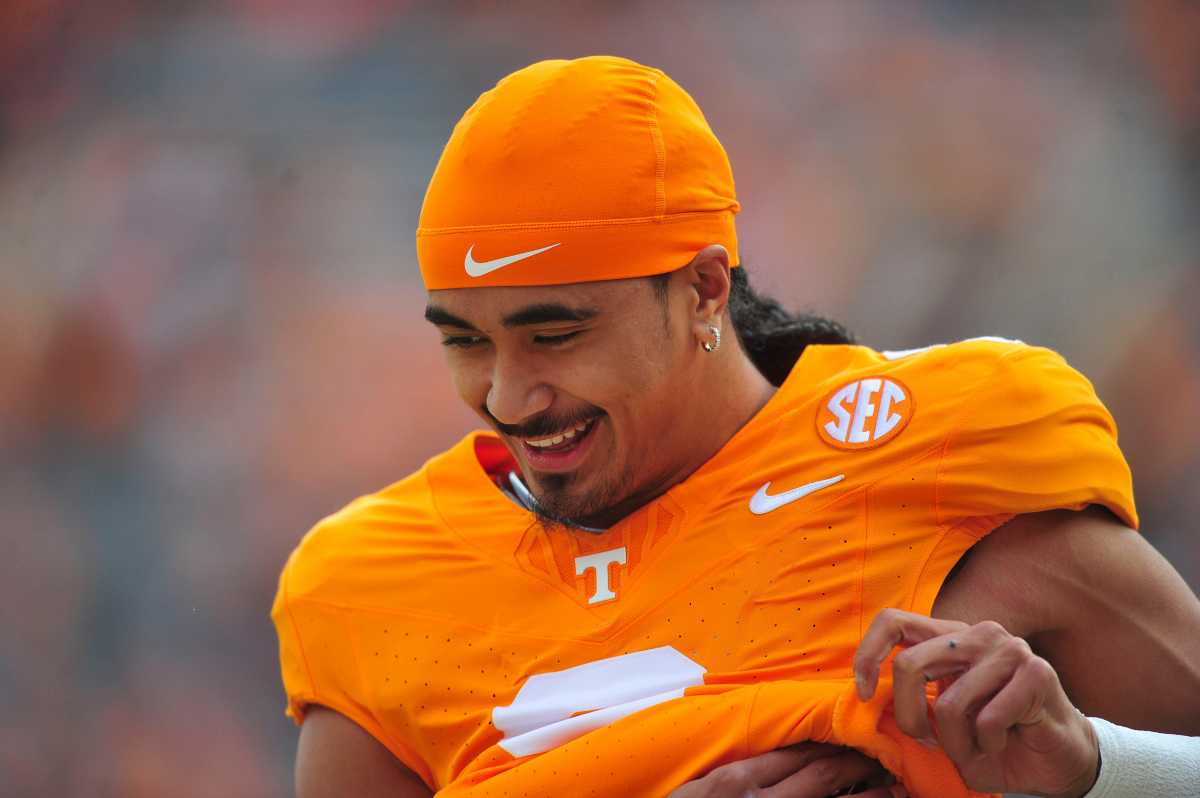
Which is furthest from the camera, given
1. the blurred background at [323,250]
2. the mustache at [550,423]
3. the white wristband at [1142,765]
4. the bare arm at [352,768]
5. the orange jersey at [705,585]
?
the blurred background at [323,250]

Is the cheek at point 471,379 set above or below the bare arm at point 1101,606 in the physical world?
above

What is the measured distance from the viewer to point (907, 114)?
3764 mm

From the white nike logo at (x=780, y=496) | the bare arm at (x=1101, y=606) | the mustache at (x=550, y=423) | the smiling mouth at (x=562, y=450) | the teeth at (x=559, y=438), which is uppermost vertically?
the mustache at (x=550, y=423)

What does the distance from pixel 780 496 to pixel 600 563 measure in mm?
218

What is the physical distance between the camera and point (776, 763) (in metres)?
1.37

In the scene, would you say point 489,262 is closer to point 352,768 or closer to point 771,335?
point 771,335

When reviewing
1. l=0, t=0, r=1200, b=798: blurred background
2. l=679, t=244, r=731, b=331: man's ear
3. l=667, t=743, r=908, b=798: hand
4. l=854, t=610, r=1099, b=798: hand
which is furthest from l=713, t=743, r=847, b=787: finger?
l=0, t=0, r=1200, b=798: blurred background

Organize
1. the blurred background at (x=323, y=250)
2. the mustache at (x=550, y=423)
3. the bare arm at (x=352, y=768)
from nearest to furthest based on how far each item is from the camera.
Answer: the mustache at (x=550, y=423)
the bare arm at (x=352, y=768)
the blurred background at (x=323, y=250)

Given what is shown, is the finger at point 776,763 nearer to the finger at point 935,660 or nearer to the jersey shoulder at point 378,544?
the finger at point 935,660

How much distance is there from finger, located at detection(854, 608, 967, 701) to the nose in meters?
0.45

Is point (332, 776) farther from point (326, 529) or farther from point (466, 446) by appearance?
point (466, 446)

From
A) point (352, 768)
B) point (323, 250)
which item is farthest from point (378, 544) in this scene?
point (323, 250)

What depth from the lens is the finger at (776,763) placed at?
53.8 inches

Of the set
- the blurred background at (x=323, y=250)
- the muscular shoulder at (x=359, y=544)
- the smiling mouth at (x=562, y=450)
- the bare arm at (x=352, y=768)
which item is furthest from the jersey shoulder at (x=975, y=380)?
the blurred background at (x=323, y=250)
